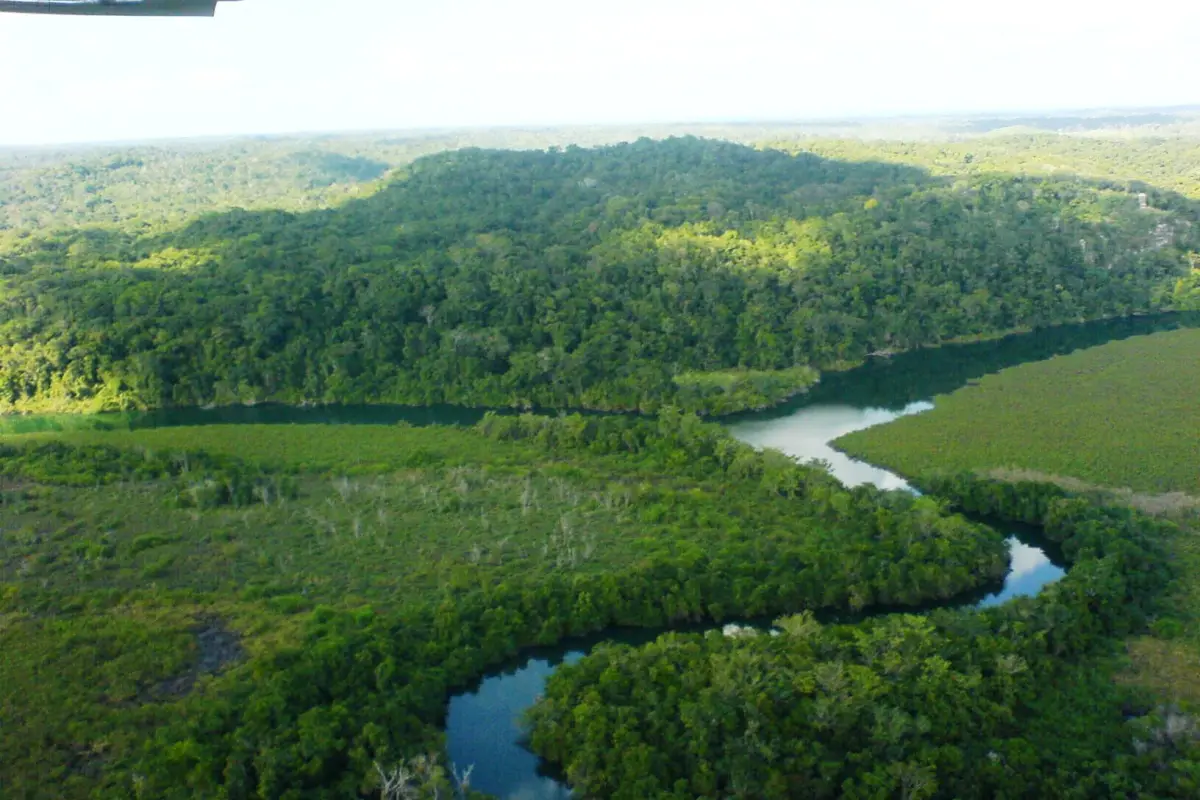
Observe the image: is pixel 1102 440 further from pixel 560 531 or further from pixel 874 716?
pixel 874 716

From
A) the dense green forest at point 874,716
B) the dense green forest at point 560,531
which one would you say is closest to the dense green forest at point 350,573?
the dense green forest at point 560,531

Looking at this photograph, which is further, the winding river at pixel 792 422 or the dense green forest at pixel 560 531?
the winding river at pixel 792 422

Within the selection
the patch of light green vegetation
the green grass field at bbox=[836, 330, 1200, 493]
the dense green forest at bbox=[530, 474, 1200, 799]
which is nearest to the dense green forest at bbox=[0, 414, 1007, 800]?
the dense green forest at bbox=[530, 474, 1200, 799]

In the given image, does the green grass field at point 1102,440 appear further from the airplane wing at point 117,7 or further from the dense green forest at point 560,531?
the airplane wing at point 117,7

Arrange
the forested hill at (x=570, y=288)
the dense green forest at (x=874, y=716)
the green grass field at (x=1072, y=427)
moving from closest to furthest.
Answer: the dense green forest at (x=874, y=716) < the green grass field at (x=1072, y=427) < the forested hill at (x=570, y=288)

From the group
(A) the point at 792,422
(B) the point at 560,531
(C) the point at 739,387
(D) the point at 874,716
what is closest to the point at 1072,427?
(A) the point at 792,422

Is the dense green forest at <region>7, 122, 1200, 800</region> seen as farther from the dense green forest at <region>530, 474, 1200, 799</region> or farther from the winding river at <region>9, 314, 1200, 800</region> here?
the winding river at <region>9, 314, 1200, 800</region>
